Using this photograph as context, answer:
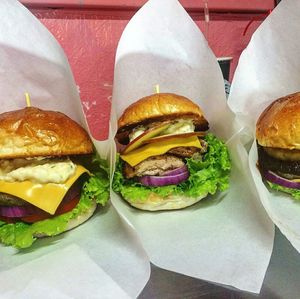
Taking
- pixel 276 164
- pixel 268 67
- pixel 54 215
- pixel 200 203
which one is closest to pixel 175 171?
pixel 200 203

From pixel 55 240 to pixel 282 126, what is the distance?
1.15 meters

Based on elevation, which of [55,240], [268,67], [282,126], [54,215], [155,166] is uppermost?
[268,67]

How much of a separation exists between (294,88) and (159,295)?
4.47 ft

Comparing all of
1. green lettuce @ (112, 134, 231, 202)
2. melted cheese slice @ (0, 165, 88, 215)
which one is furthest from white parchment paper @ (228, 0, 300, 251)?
melted cheese slice @ (0, 165, 88, 215)

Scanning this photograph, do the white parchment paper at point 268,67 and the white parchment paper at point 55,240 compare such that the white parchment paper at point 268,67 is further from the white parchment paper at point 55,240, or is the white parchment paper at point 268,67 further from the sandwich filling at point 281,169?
the white parchment paper at point 55,240

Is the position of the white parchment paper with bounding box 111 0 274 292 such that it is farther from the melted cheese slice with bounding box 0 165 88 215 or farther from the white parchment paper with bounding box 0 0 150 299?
the melted cheese slice with bounding box 0 165 88 215

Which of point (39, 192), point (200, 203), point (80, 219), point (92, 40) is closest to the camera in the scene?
point (39, 192)

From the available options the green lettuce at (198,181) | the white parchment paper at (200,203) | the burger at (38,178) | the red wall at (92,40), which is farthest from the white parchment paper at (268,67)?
the burger at (38,178)

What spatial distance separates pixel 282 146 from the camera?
72.6 inches

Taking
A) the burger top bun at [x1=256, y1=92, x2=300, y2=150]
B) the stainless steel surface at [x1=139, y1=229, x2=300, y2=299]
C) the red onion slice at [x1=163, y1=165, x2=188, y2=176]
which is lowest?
the stainless steel surface at [x1=139, y1=229, x2=300, y2=299]

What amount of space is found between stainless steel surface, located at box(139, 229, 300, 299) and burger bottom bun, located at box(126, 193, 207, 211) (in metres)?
0.38

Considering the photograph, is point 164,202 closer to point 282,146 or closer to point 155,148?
point 155,148

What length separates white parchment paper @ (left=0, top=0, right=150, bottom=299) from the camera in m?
1.37

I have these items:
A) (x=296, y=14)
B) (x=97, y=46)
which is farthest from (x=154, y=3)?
(x=296, y=14)
